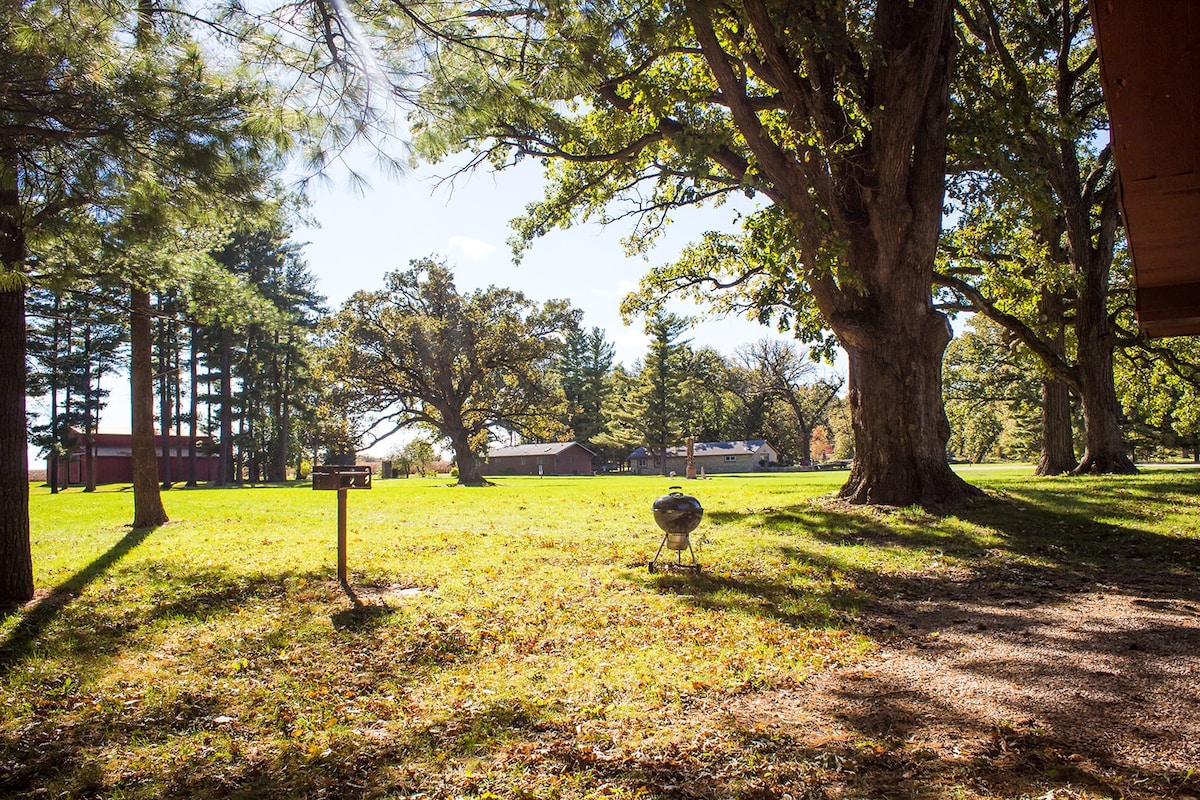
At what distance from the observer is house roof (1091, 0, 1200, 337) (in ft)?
5.25

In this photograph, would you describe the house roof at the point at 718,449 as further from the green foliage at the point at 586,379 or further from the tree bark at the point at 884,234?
the tree bark at the point at 884,234

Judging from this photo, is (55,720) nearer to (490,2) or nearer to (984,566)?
(490,2)

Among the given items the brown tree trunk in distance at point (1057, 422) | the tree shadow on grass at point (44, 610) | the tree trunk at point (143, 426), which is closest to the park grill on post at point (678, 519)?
the tree shadow on grass at point (44, 610)

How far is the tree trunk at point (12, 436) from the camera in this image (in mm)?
6645

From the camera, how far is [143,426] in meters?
12.0

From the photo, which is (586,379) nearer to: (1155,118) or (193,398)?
(193,398)

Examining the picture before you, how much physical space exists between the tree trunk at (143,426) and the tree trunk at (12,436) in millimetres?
5034

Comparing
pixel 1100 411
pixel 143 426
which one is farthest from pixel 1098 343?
pixel 143 426

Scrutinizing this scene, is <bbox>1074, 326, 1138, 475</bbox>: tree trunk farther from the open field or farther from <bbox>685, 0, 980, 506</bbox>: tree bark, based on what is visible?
the open field

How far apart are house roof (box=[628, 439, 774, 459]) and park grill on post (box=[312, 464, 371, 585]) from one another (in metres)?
56.0

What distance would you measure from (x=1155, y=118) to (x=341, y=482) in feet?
22.6

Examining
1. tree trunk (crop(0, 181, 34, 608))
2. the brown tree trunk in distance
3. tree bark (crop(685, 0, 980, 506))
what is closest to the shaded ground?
tree bark (crop(685, 0, 980, 506))

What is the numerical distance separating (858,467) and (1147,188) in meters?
10.4

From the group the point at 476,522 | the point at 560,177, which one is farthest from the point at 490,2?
the point at 560,177
